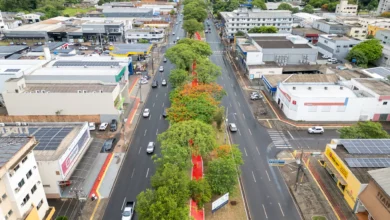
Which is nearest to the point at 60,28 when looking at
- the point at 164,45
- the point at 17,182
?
the point at 164,45

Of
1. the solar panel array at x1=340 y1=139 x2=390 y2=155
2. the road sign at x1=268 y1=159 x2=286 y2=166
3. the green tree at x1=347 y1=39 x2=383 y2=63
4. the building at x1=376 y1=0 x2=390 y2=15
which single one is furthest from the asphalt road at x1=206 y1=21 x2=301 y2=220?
the building at x1=376 y1=0 x2=390 y2=15

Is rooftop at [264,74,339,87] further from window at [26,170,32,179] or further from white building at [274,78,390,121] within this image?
window at [26,170,32,179]

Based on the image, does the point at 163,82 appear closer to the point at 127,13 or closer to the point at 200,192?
the point at 200,192

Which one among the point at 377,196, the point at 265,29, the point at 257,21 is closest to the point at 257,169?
the point at 377,196

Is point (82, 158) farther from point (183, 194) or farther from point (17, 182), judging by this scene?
point (183, 194)

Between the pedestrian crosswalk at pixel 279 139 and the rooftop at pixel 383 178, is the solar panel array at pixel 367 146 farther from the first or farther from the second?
the pedestrian crosswalk at pixel 279 139

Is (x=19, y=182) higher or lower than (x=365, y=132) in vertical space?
higher

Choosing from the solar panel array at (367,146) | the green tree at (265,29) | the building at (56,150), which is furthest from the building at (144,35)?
the solar panel array at (367,146)
